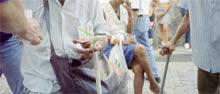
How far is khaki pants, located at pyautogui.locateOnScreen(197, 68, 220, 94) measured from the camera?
10.9ft

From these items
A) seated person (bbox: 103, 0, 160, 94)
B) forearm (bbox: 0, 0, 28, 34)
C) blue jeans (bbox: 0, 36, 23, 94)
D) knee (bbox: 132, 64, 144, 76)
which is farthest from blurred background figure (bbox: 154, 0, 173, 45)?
forearm (bbox: 0, 0, 28, 34)

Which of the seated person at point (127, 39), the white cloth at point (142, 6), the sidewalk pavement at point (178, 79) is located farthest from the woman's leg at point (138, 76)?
the white cloth at point (142, 6)

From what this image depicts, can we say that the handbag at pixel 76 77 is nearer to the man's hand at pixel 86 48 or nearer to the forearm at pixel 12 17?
the man's hand at pixel 86 48

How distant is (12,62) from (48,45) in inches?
37.7

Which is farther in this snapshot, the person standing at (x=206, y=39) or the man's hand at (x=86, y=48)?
the person standing at (x=206, y=39)

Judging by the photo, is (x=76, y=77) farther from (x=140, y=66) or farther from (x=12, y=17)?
(x=140, y=66)

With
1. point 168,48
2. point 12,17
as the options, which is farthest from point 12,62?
point 12,17

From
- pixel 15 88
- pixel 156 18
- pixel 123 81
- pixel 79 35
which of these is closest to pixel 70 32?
pixel 79 35

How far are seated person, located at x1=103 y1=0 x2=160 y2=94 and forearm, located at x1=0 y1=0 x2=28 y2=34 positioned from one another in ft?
7.67

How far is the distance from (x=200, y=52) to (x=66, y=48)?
125cm

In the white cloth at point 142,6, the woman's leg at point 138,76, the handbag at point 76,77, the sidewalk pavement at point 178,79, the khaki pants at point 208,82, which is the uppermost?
the handbag at point 76,77

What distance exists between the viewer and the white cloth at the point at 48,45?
2.40 m

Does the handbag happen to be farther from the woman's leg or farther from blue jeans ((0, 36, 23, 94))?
the woman's leg

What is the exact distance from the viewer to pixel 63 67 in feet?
7.67
